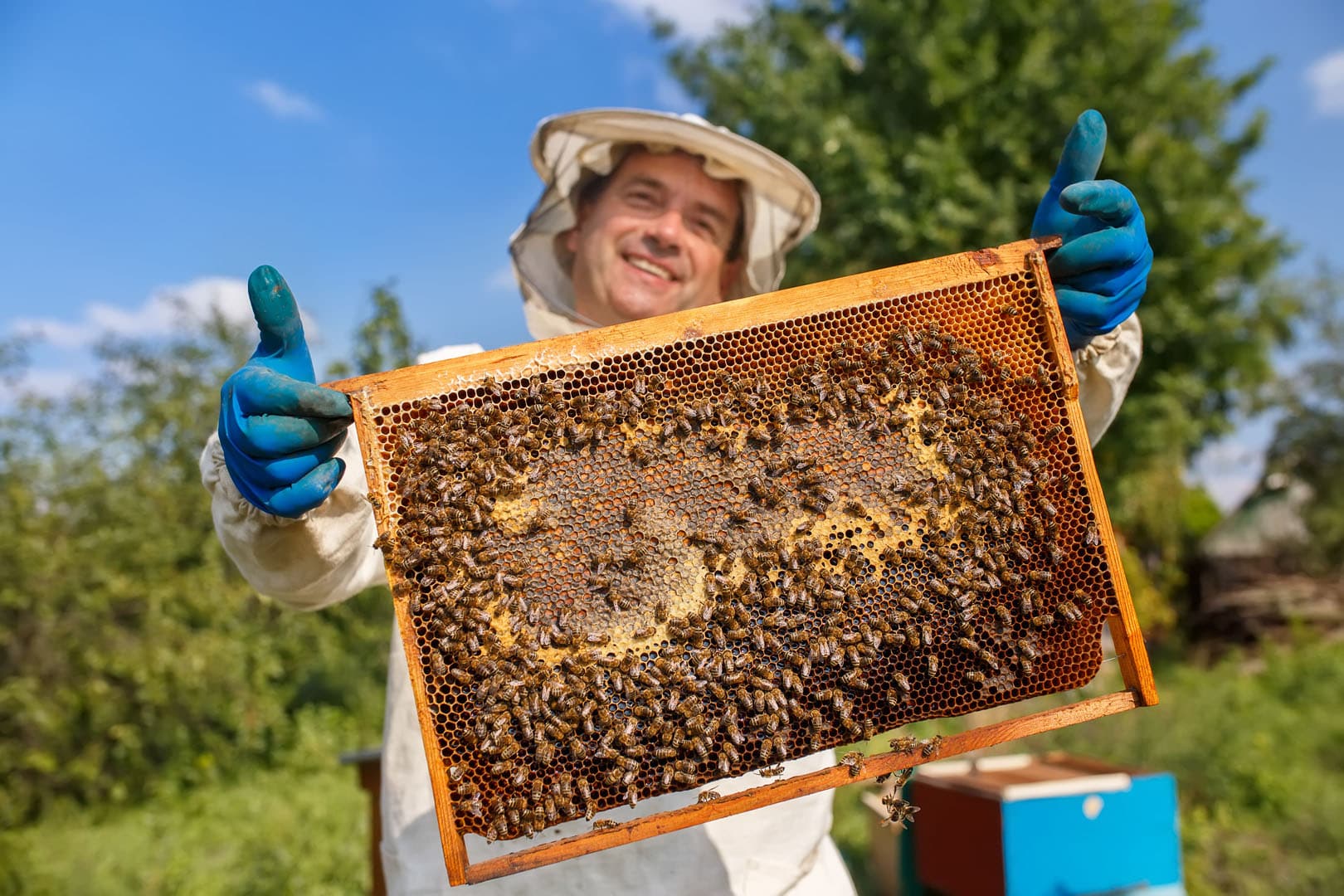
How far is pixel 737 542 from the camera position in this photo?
2.66 metres

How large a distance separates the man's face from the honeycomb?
1.71m

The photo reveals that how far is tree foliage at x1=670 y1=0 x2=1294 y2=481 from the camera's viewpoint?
12.4m

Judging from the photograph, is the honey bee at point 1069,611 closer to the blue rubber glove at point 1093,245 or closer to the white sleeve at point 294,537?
the blue rubber glove at point 1093,245

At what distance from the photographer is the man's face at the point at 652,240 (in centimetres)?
437

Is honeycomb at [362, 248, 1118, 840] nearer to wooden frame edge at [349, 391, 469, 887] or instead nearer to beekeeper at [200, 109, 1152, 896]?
wooden frame edge at [349, 391, 469, 887]

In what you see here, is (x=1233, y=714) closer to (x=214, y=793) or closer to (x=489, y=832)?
(x=489, y=832)

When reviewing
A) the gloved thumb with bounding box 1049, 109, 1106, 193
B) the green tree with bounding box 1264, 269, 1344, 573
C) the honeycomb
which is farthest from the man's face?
the green tree with bounding box 1264, 269, 1344, 573

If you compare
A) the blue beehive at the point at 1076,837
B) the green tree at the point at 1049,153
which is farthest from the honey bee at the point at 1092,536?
the green tree at the point at 1049,153

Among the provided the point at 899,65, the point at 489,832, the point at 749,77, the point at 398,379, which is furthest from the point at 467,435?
the point at 749,77

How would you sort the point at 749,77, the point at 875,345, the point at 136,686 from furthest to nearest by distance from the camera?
the point at 749,77, the point at 136,686, the point at 875,345

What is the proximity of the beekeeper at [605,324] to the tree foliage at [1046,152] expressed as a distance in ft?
27.8

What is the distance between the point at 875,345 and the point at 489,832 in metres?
1.94

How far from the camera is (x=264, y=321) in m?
2.72

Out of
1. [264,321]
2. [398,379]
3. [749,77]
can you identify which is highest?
[749,77]
